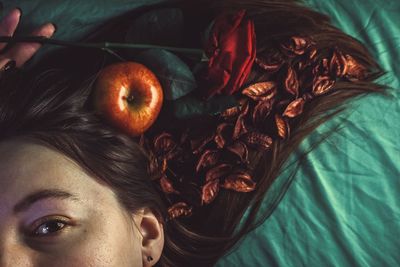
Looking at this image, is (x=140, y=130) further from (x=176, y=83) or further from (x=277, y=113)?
(x=277, y=113)

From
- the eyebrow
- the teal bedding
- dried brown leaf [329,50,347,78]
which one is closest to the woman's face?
the eyebrow

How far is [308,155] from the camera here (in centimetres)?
112

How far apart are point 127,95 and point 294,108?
0.40 metres

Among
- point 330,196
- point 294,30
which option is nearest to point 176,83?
point 294,30

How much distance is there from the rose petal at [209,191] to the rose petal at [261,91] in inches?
8.2

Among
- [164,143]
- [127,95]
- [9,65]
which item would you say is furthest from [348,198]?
[9,65]

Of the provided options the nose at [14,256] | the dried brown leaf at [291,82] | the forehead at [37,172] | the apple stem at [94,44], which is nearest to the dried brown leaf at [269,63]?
the dried brown leaf at [291,82]

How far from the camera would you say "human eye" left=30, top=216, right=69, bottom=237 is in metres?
0.82

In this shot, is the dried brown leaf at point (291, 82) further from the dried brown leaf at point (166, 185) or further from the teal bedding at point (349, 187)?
the dried brown leaf at point (166, 185)

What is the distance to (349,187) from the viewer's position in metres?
1.10

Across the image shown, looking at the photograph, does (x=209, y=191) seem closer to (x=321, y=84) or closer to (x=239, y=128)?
(x=239, y=128)

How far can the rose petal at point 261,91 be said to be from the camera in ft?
3.57

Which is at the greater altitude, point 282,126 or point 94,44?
point 94,44

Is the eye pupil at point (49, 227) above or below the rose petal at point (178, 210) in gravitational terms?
above
